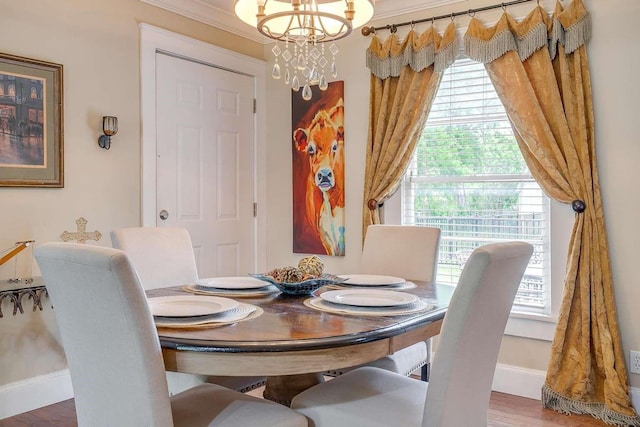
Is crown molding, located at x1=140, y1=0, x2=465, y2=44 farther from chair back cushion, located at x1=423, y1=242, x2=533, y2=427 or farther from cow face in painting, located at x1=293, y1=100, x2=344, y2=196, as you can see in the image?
chair back cushion, located at x1=423, y1=242, x2=533, y2=427

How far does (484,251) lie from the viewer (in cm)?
148

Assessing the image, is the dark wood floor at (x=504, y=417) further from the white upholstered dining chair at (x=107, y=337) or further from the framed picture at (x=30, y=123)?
the white upholstered dining chair at (x=107, y=337)

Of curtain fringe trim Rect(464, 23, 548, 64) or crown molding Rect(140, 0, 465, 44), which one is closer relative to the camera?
curtain fringe trim Rect(464, 23, 548, 64)

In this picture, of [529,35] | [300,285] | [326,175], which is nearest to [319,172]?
[326,175]

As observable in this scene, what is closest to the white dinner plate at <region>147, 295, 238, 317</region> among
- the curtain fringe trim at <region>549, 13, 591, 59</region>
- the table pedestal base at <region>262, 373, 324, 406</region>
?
the table pedestal base at <region>262, 373, 324, 406</region>

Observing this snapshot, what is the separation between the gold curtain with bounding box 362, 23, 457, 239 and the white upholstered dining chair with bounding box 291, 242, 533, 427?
1.90 m

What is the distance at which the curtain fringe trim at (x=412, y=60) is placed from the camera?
3.42 metres

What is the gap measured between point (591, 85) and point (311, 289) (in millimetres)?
2055

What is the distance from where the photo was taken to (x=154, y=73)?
11.6 ft

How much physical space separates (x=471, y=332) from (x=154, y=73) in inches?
110

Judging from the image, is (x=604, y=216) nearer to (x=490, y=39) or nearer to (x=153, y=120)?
(x=490, y=39)

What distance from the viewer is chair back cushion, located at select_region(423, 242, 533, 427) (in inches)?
58.6

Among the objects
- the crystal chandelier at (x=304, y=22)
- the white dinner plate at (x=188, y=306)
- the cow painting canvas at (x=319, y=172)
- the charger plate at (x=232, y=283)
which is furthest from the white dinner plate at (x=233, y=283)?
the cow painting canvas at (x=319, y=172)

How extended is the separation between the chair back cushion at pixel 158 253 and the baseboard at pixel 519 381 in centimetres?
195
